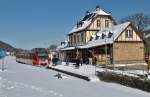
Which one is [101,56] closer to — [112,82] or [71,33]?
[71,33]

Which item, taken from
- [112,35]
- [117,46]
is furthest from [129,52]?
[112,35]

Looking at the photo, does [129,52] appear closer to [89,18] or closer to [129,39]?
[129,39]

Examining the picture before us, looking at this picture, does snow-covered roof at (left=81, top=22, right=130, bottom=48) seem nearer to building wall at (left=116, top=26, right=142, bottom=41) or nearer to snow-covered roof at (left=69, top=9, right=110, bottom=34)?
building wall at (left=116, top=26, right=142, bottom=41)

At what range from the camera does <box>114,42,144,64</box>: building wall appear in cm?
6067

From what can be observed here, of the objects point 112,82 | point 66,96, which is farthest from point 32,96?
point 112,82

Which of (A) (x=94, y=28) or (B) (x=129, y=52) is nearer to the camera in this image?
(B) (x=129, y=52)

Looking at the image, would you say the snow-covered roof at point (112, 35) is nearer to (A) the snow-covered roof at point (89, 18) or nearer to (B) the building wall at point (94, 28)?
(B) the building wall at point (94, 28)

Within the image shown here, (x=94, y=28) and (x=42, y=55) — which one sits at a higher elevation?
(x=94, y=28)

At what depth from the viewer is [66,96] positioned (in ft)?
69.6

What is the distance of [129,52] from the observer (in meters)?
62.1

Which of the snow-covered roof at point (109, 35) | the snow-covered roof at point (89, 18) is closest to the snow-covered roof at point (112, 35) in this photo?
the snow-covered roof at point (109, 35)

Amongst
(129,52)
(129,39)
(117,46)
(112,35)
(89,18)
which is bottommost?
(129,52)

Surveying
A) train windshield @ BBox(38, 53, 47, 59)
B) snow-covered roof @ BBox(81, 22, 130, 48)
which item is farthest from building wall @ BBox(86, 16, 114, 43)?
train windshield @ BBox(38, 53, 47, 59)

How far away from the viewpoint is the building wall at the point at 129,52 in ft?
199
